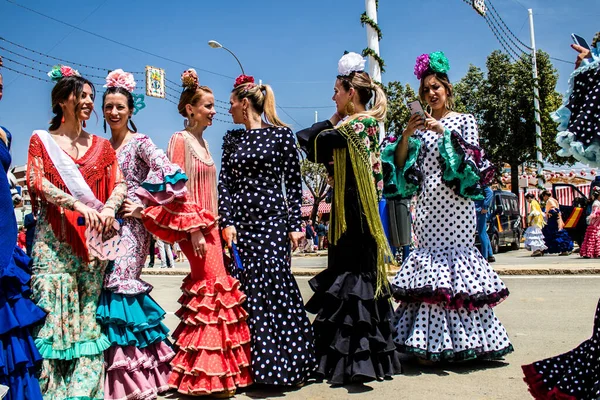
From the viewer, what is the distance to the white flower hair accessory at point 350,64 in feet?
13.7

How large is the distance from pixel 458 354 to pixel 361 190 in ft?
4.56

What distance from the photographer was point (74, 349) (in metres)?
3.30

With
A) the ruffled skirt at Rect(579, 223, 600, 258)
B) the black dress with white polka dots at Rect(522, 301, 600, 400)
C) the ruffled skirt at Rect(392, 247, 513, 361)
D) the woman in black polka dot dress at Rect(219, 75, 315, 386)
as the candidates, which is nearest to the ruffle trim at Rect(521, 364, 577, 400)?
the black dress with white polka dots at Rect(522, 301, 600, 400)

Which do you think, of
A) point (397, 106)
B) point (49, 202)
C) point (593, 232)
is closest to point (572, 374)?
point (49, 202)

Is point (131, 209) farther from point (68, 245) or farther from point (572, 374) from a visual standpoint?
point (572, 374)

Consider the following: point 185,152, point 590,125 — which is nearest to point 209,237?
point 185,152

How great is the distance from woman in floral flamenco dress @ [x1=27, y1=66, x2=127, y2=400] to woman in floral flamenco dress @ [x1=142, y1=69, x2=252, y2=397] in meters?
0.40

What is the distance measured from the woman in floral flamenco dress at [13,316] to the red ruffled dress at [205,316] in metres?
0.90

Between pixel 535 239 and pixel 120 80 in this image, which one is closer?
pixel 120 80

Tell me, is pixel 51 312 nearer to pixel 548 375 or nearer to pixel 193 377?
pixel 193 377

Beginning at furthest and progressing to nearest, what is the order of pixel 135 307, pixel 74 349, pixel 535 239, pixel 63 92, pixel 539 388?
pixel 535 239 < pixel 135 307 < pixel 63 92 < pixel 74 349 < pixel 539 388

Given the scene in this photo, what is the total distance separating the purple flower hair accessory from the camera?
4379mm

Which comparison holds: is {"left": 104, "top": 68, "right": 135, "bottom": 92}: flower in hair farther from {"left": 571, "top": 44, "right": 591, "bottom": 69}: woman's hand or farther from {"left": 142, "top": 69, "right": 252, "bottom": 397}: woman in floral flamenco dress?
{"left": 571, "top": 44, "right": 591, "bottom": 69}: woman's hand

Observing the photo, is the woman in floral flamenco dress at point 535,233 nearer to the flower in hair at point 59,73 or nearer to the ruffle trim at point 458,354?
the ruffle trim at point 458,354
